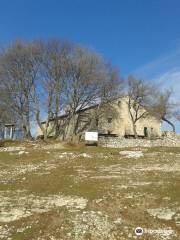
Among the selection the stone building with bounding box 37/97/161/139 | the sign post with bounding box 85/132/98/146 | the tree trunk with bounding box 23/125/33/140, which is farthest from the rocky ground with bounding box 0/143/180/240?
the stone building with bounding box 37/97/161/139

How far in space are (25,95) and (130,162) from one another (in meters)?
30.3

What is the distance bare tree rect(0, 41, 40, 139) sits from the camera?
2329 inches

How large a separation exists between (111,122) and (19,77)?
2131 cm

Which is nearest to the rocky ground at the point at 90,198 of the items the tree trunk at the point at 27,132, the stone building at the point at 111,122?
the tree trunk at the point at 27,132

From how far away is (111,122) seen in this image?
73.4 meters

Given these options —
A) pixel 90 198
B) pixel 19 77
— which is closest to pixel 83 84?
pixel 19 77

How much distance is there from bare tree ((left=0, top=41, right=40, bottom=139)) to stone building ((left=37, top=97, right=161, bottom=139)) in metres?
5.68

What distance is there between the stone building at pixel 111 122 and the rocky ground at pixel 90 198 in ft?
96.1

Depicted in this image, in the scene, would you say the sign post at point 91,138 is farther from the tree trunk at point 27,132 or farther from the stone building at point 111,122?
the tree trunk at point 27,132

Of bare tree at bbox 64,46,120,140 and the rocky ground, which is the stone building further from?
the rocky ground

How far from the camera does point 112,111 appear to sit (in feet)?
225

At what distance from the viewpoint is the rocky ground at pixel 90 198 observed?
661 inches

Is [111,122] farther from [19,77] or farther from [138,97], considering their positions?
[19,77]

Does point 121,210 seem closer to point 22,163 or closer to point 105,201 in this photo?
point 105,201
